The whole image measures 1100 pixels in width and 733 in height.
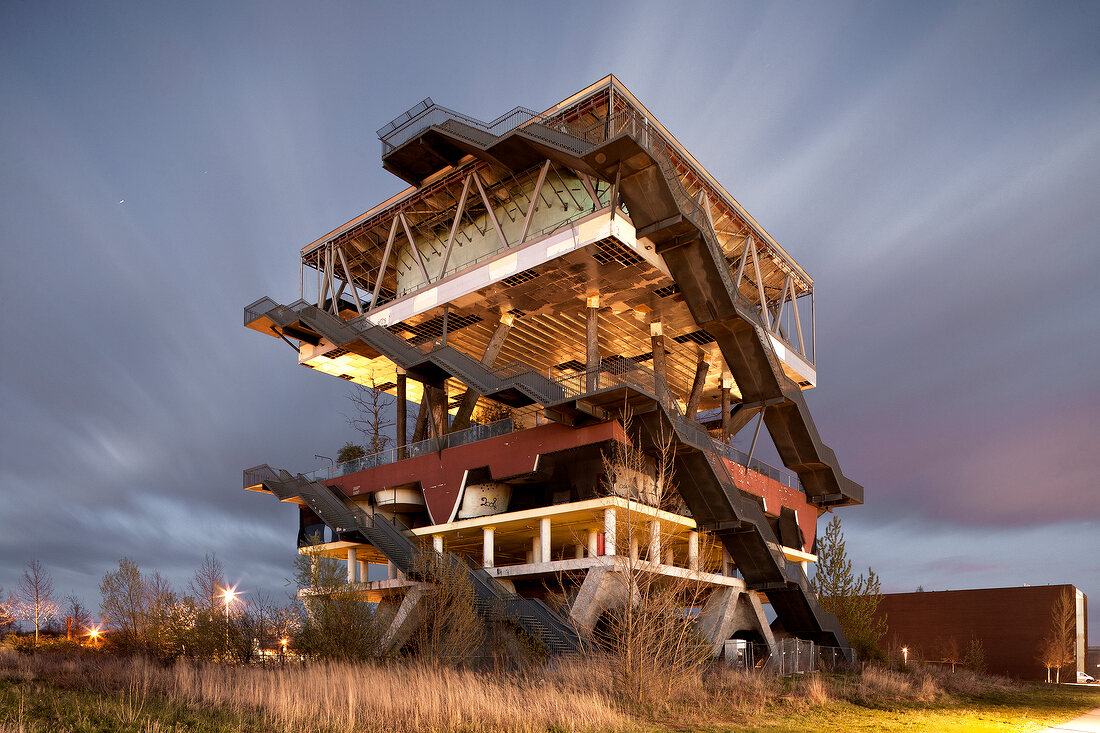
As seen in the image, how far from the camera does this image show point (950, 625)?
218 feet

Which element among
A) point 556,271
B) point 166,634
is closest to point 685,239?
point 556,271

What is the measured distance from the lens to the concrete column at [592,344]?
36.6 meters

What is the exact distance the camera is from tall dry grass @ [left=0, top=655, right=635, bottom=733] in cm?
1445

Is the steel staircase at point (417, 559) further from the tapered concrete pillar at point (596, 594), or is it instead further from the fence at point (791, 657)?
the fence at point (791, 657)

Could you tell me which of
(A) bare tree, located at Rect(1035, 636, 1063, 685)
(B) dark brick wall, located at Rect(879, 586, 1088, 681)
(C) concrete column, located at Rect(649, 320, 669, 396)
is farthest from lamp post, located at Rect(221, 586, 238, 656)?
(A) bare tree, located at Rect(1035, 636, 1063, 685)

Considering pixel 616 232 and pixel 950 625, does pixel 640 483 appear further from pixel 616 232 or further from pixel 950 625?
pixel 950 625

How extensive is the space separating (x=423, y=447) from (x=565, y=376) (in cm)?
855

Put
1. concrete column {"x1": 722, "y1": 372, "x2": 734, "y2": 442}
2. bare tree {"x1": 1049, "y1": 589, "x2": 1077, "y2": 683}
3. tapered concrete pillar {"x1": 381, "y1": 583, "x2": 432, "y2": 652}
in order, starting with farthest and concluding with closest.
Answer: bare tree {"x1": 1049, "y1": 589, "x2": 1077, "y2": 683} → concrete column {"x1": 722, "y1": 372, "x2": 734, "y2": 442} → tapered concrete pillar {"x1": 381, "y1": 583, "x2": 432, "y2": 652}

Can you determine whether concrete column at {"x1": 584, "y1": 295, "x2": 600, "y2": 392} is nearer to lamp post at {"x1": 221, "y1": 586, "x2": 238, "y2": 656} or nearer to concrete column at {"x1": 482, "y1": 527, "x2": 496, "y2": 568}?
concrete column at {"x1": 482, "y1": 527, "x2": 496, "y2": 568}

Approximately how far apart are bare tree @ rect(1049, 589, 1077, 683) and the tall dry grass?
175ft

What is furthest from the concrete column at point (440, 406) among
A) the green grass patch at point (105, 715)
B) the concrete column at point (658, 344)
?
the green grass patch at point (105, 715)

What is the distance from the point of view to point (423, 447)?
44.7m

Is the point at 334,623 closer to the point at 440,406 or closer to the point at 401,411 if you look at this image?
the point at 440,406

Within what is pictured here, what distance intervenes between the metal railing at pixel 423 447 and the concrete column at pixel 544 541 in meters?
4.87
